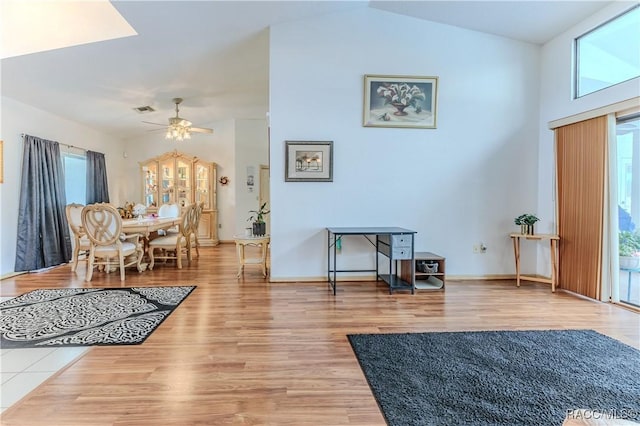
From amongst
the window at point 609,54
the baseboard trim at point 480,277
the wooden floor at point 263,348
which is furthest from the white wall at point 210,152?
the window at point 609,54

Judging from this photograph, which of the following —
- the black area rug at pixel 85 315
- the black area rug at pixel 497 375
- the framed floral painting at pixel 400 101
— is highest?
the framed floral painting at pixel 400 101

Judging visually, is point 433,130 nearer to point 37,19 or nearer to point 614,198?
point 614,198

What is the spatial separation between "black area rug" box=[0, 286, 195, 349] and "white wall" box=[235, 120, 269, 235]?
149 inches

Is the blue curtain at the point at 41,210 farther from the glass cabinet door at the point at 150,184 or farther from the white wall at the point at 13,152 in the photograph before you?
the glass cabinet door at the point at 150,184

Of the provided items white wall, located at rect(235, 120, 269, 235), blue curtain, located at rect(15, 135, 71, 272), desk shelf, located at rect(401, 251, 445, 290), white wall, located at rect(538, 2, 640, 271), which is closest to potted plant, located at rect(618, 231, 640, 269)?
white wall, located at rect(538, 2, 640, 271)

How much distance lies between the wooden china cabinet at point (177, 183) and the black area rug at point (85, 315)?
3648 mm

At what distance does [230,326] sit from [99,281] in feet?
8.39

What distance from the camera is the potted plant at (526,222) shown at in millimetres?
4035

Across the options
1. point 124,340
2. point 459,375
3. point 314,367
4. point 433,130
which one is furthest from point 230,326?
point 433,130

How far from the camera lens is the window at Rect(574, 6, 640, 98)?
3199 mm

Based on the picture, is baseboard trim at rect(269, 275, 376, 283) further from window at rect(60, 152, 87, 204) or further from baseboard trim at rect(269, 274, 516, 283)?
window at rect(60, 152, 87, 204)

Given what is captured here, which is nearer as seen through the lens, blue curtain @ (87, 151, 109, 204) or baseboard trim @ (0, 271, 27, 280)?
baseboard trim @ (0, 271, 27, 280)

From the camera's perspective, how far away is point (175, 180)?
24.1 feet

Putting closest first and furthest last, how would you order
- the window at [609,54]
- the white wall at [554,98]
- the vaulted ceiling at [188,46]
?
1. the window at [609,54]
2. the vaulted ceiling at [188,46]
3. the white wall at [554,98]
